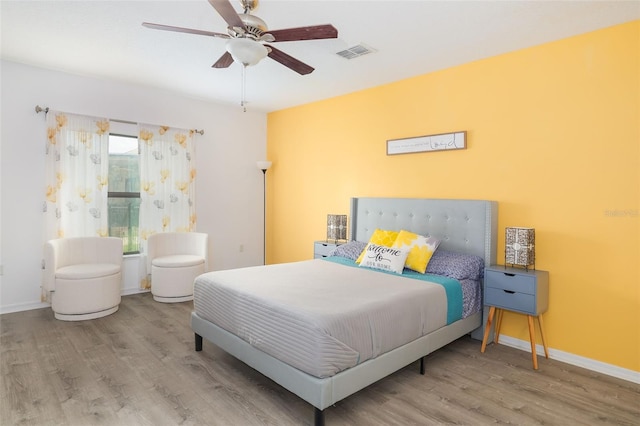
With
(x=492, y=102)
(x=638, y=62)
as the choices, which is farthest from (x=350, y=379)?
(x=638, y=62)

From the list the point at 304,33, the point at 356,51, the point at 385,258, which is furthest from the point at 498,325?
the point at 304,33

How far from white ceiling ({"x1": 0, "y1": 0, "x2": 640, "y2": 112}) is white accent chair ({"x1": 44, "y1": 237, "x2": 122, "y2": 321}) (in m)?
1.92

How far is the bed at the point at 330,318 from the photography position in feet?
6.71

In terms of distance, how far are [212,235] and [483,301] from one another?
12.4 ft

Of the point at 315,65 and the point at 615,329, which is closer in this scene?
the point at 615,329

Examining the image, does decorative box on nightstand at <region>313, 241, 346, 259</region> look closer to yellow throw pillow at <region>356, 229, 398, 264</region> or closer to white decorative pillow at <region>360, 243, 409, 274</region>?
yellow throw pillow at <region>356, 229, 398, 264</region>

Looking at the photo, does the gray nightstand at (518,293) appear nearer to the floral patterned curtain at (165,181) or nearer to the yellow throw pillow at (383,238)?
the yellow throw pillow at (383,238)

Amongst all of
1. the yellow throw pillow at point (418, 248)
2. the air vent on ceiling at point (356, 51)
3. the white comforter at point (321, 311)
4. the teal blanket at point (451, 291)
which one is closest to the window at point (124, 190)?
the white comforter at point (321, 311)

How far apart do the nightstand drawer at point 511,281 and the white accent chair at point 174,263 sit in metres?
3.26

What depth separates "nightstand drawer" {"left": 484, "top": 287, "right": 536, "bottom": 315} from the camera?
9.46 ft

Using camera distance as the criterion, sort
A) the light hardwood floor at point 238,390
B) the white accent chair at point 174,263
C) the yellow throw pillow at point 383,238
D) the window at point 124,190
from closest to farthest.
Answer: the light hardwood floor at point 238,390, the yellow throw pillow at point 383,238, the white accent chair at point 174,263, the window at point 124,190

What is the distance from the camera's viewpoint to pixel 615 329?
2.78 metres

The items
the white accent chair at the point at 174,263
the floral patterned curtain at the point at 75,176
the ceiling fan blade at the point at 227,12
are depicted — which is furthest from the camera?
the white accent chair at the point at 174,263

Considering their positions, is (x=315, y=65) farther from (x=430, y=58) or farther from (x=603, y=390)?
(x=603, y=390)
